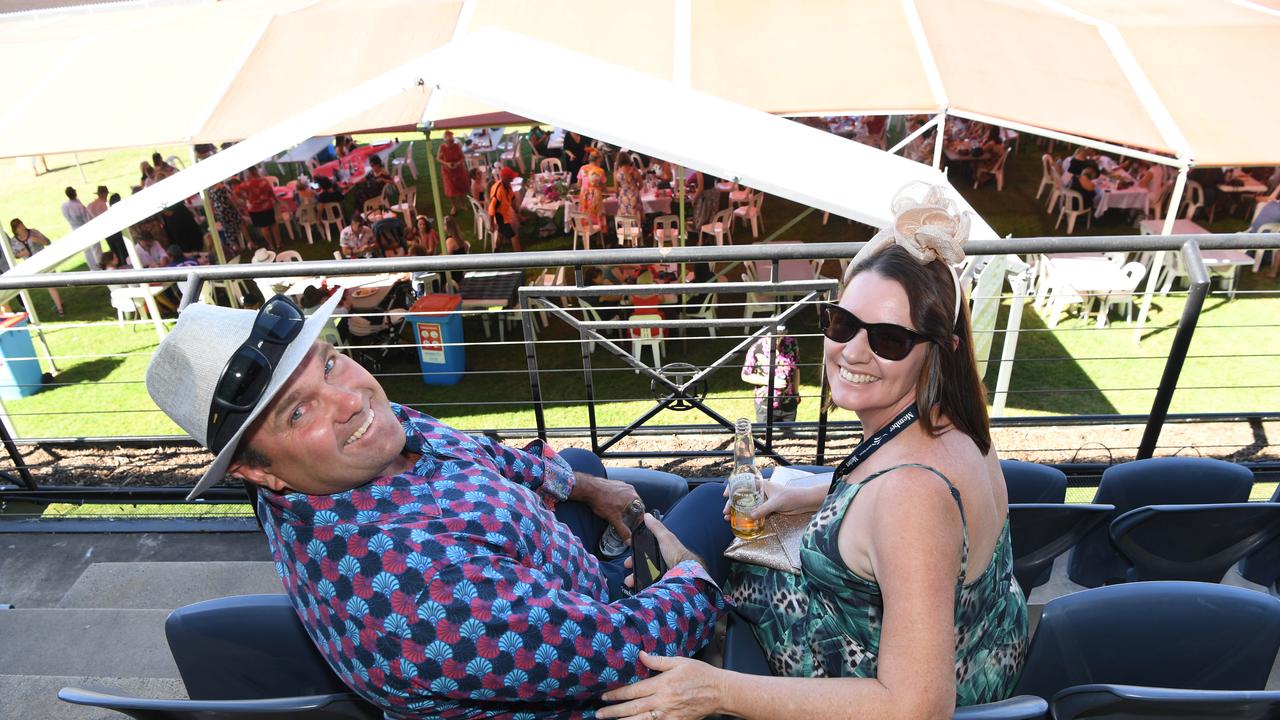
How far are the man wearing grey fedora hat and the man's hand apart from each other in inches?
22.2

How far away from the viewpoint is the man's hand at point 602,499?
2477mm

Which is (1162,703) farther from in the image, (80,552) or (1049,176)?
(1049,176)

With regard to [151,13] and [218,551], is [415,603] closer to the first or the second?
[218,551]

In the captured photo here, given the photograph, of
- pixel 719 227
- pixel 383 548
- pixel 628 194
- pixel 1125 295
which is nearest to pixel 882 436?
pixel 383 548

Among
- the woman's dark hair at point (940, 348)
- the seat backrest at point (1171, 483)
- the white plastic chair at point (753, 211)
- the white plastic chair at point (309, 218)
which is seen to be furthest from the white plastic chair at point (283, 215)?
the woman's dark hair at point (940, 348)

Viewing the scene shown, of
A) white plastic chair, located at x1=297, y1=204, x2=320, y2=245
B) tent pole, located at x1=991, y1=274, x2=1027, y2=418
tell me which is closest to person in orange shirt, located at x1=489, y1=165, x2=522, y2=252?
white plastic chair, located at x1=297, y1=204, x2=320, y2=245

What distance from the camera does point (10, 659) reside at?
300 cm

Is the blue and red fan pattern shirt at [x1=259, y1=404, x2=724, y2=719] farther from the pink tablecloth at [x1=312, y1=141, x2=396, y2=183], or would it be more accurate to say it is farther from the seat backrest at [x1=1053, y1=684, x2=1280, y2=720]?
the pink tablecloth at [x1=312, y1=141, x2=396, y2=183]

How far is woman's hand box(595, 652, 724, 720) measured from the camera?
1.72 m

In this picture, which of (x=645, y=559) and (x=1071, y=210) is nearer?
(x=645, y=559)

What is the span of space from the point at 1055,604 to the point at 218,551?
11.3ft

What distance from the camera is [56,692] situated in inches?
104

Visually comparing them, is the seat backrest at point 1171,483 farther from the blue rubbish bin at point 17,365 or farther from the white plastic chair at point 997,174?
the white plastic chair at point 997,174

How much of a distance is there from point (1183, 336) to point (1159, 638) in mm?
1846
